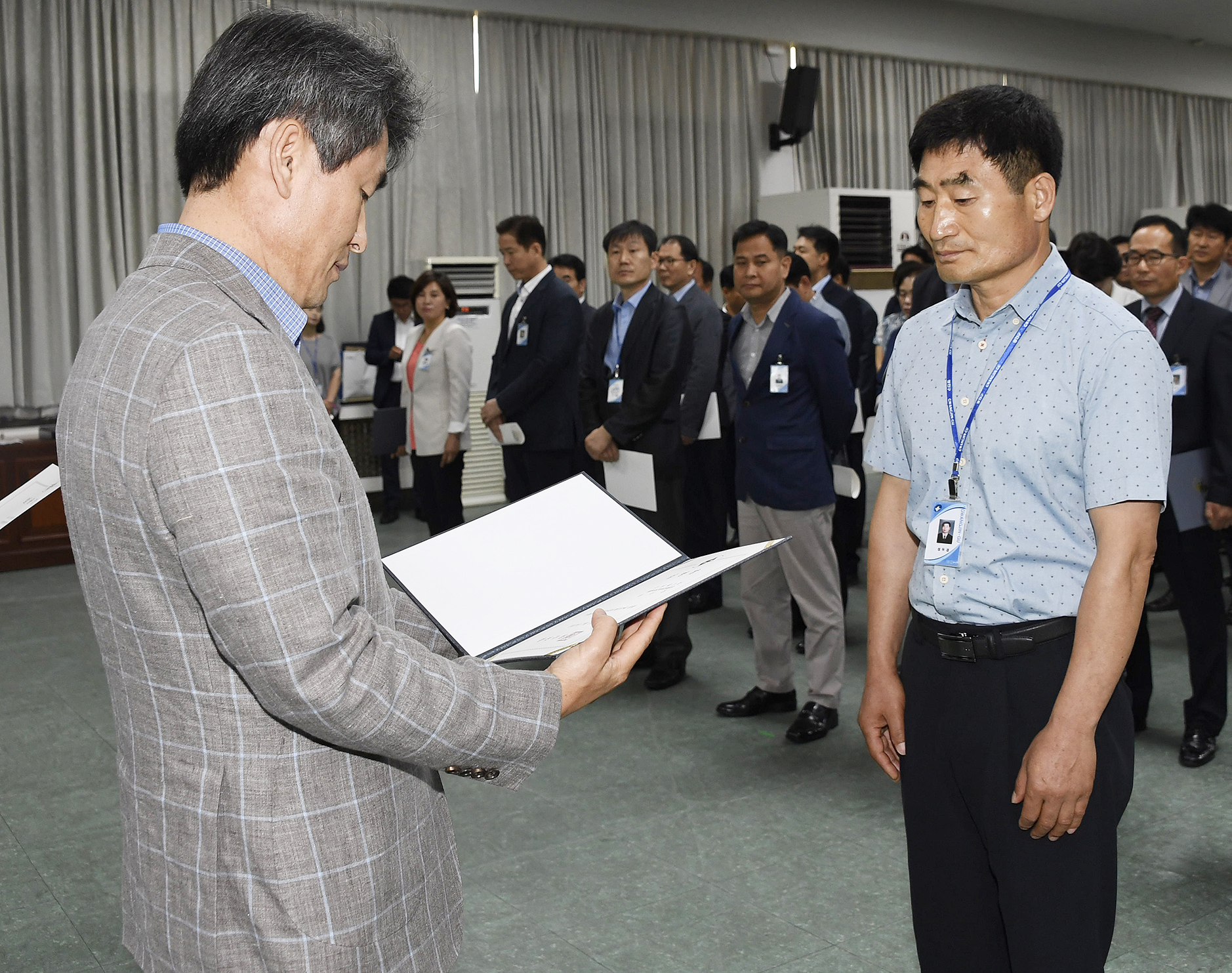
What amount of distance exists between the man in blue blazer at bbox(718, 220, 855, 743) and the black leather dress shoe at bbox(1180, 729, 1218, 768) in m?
0.98

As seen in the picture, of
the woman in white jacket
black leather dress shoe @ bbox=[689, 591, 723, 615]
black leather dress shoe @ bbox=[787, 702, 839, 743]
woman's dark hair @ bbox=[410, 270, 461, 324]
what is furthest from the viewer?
woman's dark hair @ bbox=[410, 270, 461, 324]

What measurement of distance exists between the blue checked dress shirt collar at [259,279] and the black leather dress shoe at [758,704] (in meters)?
2.98

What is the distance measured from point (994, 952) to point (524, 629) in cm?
85

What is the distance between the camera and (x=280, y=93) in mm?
941

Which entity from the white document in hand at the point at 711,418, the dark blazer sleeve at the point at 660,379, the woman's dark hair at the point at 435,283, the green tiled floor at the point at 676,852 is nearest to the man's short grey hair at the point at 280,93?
the green tiled floor at the point at 676,852

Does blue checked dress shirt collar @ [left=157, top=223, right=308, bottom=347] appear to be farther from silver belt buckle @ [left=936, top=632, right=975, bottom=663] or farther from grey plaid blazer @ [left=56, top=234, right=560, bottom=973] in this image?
silver belt buckle @ [left=936, top=632, right=975, bottom=663]

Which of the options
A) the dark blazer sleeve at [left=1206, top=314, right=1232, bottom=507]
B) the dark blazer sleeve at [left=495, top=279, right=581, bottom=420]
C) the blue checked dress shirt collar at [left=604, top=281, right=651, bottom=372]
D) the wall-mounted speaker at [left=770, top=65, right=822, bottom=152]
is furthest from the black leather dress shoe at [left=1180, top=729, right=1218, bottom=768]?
the wall-mounted speaker at [left=770, top=65, right=822, bottom=152]

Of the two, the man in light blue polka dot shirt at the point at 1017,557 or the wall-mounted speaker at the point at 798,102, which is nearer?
the man in light blue polka dot shirt at the point at 1017,557

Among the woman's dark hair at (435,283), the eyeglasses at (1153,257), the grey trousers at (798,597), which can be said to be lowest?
the grey trousers at (798,597)

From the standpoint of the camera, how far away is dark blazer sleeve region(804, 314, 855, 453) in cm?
358

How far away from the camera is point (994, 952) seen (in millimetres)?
1534

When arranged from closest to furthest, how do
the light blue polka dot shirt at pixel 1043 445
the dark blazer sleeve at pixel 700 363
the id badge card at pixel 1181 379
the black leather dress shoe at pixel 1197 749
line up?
the light blue polka dot shirt at pixel 1043 445, the black leather dress shoe at pixel 1197 749, the id badge card at pixel 1181 379, the dark blazer sleeve at pixel 700 363

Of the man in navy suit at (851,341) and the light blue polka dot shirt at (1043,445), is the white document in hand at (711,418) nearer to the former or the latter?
the man in navy suit at (851,341)

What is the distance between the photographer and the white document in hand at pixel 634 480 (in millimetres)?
4051
